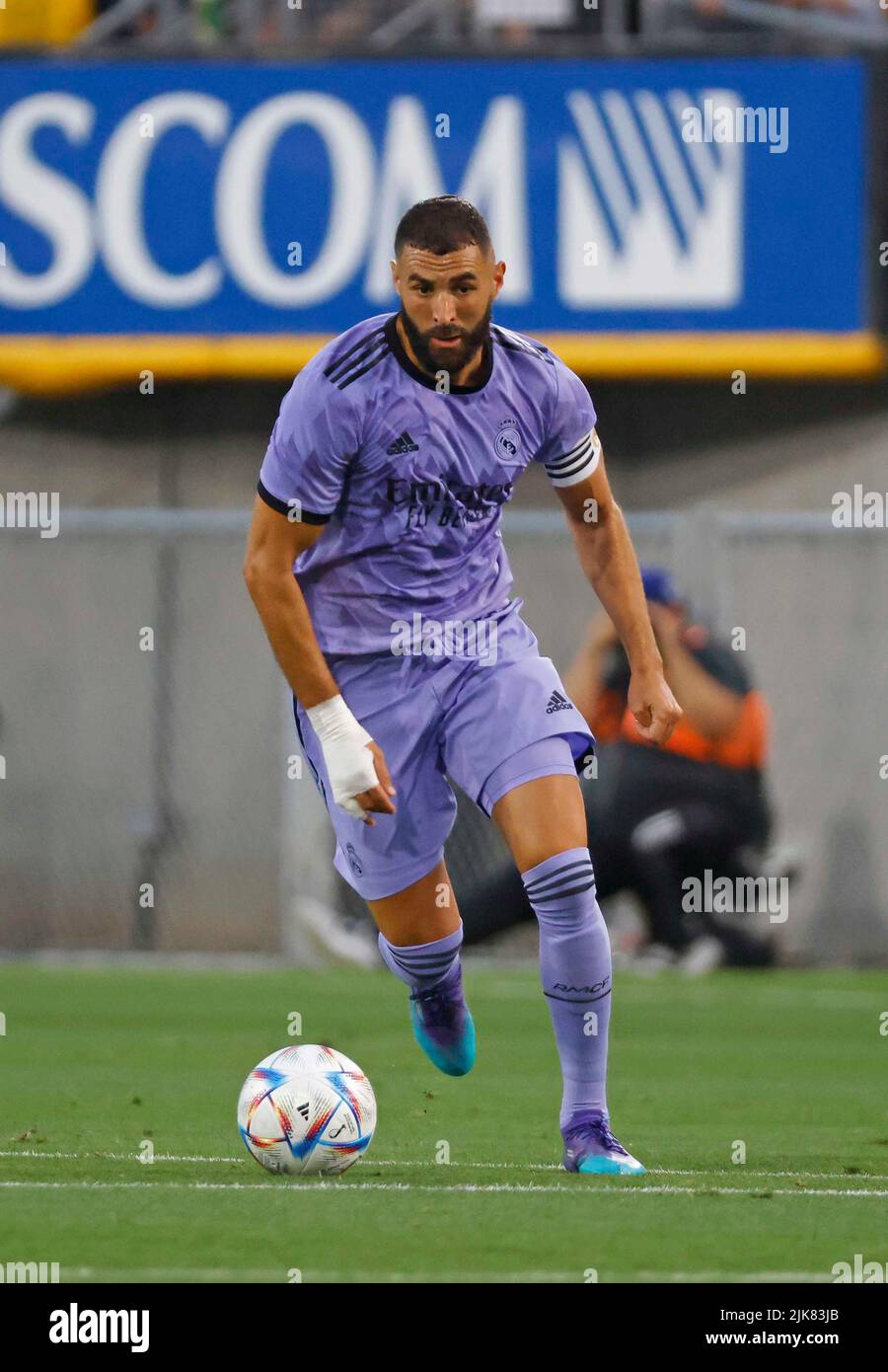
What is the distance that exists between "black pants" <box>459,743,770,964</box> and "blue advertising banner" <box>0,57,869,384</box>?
350cm

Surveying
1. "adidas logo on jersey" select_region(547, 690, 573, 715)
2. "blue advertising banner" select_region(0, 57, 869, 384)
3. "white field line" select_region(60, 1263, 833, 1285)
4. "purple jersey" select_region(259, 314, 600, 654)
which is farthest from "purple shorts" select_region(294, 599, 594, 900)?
Result: "blue advertising banner" select_region(0, 57, 869, 384)

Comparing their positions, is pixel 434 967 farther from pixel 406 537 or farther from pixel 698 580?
pixel 698 580

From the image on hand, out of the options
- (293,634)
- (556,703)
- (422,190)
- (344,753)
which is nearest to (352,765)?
(344,753)

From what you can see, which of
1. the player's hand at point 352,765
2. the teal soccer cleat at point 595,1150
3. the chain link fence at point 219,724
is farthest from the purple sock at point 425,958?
the chain link fence at point 219,724

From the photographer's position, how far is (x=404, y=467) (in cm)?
693

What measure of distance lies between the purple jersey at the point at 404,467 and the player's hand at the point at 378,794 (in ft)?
1.51

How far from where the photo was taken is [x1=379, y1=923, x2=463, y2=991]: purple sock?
7.67m

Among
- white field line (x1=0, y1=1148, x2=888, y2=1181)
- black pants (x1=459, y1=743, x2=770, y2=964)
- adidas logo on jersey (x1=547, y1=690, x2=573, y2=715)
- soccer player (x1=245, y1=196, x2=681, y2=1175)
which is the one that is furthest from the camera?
black pants (x1=459, y1=743, x2=770, y2=964)

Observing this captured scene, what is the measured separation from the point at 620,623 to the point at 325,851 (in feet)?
29.7

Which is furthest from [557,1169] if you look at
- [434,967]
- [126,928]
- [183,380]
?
[183,380]

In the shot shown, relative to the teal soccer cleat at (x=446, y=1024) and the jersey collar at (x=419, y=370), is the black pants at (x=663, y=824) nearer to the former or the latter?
the teal soccer cleat at (x=446, y=1024)

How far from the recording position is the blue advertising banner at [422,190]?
54.7 feet

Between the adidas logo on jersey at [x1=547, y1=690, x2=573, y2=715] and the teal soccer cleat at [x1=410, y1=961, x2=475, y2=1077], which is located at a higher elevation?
the adidas logo on jersey at [x1=547, y1=690, x2=573, y2=715]

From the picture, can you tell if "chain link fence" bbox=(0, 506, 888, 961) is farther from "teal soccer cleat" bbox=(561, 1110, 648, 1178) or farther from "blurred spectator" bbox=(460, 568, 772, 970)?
"teal soccer cleat" bbox=(561, 1110, 648, 1178)
